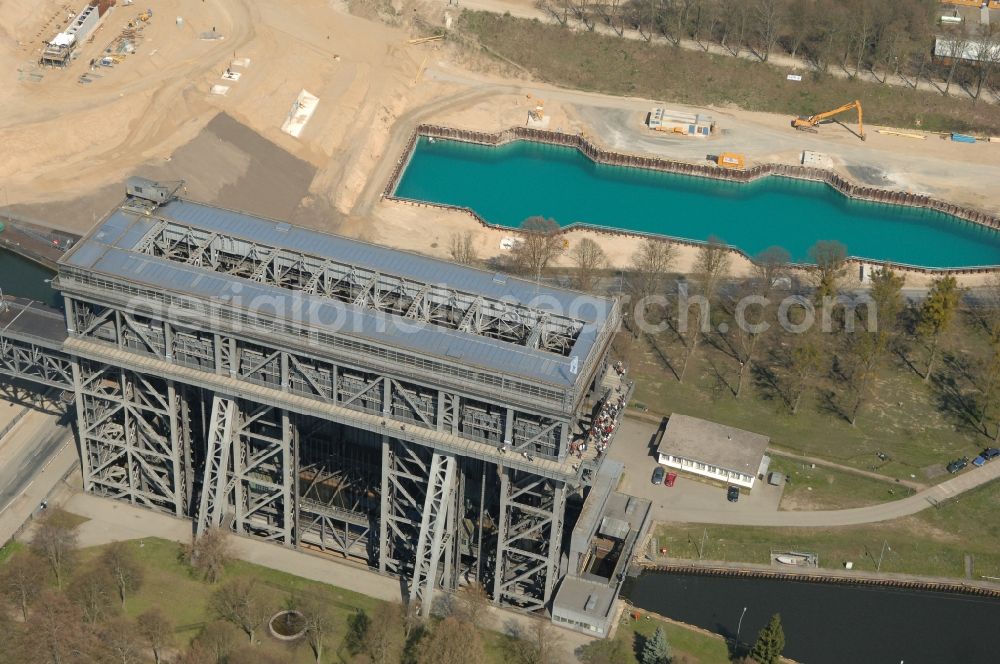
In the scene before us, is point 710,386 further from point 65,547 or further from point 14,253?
point 14,253

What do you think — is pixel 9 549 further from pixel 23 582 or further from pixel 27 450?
pixel 27 450

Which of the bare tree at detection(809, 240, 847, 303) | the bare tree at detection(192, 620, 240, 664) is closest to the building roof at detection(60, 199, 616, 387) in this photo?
the bare tree at detection(192, 620, 240, 664)

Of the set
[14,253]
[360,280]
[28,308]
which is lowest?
[14,253]

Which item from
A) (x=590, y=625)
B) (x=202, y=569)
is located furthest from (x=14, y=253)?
(x=590, y=625)

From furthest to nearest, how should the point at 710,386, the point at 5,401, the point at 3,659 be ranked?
the point at 710,386 < the point at 5,401 < the point at 3,659

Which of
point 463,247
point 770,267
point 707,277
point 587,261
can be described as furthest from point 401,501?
point 770,267

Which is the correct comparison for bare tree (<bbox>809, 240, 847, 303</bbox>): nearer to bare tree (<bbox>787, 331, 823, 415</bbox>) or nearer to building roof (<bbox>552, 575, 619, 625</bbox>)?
bare tree (<bbox>787, 331, 823, 415</bbox>)

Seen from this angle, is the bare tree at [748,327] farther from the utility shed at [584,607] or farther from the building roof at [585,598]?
the utility shed at [584,607]
